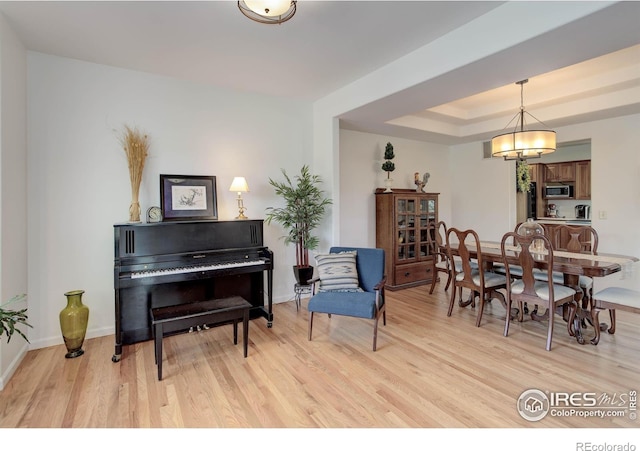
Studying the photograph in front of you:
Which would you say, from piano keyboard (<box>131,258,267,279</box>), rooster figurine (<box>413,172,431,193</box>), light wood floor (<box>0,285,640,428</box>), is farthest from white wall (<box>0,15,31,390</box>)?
rooster figurine (<box>413,172,431,193</box>)

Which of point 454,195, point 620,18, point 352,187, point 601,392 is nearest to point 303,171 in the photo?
point 352,187

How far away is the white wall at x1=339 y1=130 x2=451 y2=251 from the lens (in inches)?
197

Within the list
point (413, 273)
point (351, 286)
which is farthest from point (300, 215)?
point (413, 273)

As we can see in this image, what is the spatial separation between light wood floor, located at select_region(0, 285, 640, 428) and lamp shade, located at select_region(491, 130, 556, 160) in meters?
1.84

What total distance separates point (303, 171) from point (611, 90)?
148 inches

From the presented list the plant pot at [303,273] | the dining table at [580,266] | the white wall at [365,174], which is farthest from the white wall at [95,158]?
the dining table at [580,266]

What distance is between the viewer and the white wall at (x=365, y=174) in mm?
5012

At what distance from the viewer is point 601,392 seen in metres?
2.11

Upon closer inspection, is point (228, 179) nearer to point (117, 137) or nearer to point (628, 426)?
point (117, 137)

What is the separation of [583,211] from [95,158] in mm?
7676

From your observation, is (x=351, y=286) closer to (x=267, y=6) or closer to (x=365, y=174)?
(x=267, y=6)

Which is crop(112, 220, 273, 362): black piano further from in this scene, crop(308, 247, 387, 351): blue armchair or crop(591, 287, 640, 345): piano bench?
crop(591, 287, 640, 345): piano bench

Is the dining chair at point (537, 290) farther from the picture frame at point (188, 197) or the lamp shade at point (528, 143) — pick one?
the picture frame at point (188, 197)
